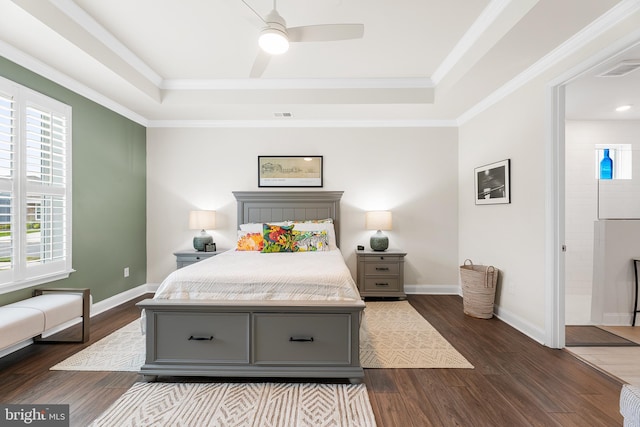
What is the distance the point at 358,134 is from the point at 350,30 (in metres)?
2.68

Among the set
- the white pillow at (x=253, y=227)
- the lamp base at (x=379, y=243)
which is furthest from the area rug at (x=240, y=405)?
the lamp base at (x=379, y=243)

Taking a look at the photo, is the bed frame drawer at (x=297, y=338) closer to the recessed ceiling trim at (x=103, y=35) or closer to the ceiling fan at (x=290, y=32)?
the ceiling fan at (x=290, y=32)

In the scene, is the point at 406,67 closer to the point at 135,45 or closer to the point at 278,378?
the point at 135,45

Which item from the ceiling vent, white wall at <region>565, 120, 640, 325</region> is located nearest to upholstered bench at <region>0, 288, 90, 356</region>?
the ceiling vent

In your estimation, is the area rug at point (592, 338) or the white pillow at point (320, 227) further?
the white pillow at point (320, 227)

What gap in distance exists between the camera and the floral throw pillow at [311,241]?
158 inches

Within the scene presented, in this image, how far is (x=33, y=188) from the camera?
295 centimetres

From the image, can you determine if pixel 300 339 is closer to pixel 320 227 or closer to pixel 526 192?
pixel 320 227

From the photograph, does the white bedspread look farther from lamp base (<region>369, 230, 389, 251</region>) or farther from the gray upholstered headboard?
the gray upholstered headboard

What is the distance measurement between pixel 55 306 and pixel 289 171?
3176 mm

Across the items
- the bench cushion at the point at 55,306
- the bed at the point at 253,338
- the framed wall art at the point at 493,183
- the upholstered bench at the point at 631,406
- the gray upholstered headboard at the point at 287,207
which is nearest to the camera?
the upholstered bench at the point at 631,406

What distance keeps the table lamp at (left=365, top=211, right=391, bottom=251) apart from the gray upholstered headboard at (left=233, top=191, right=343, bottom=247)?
1.66 feet

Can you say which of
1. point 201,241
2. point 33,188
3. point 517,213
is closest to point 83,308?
point 33,188

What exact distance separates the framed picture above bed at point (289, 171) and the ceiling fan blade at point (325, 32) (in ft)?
8.41
